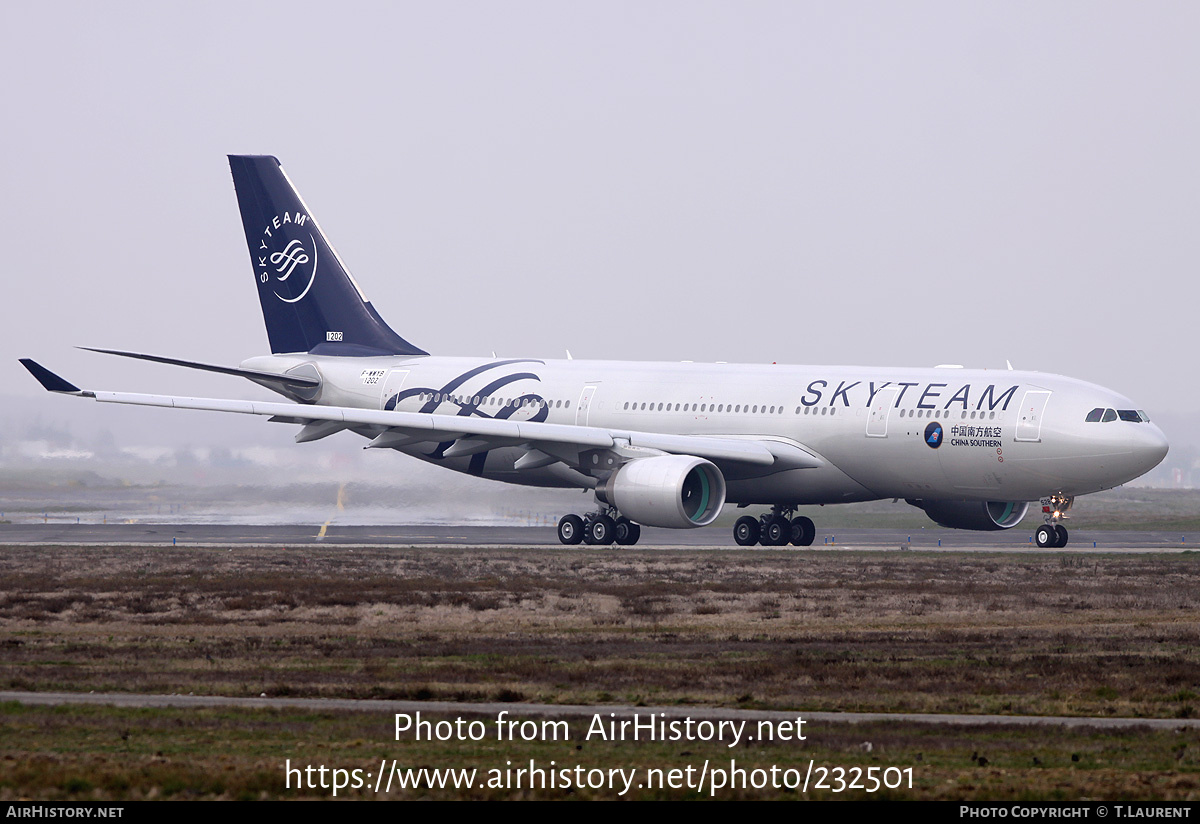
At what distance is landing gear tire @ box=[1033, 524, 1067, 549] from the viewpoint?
3788 centimetres

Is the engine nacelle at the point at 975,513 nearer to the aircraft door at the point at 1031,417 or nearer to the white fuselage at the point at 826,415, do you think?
the white fuselage at the point at 826,415

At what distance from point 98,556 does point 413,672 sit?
751 inches

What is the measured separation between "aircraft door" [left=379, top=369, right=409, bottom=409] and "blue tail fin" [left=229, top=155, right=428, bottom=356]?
6.00ft

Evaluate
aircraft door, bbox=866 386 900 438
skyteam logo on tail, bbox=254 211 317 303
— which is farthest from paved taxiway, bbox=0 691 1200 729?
skyteam logo on tail, bbox=254 211 317 303

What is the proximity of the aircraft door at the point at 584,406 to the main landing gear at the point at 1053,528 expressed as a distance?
1200 cm

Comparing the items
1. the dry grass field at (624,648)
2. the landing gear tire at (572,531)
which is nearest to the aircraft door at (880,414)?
the dry grass field at (624,648)

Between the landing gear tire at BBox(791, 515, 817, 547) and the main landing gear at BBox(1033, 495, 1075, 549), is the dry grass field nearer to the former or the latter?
the main landing gear at BBox(1033, 495, 1075, 549)

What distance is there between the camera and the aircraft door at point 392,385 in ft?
146

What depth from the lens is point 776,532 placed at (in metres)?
40.2

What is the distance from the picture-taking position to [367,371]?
4531 centimetres

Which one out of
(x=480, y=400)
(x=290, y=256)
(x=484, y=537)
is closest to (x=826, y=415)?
(x=480, y=400)

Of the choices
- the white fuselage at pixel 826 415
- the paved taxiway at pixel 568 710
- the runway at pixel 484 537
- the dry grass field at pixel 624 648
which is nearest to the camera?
the dry grass field at pixel 624 648

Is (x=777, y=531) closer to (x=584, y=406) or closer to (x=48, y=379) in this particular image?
(x=584, y=406)
